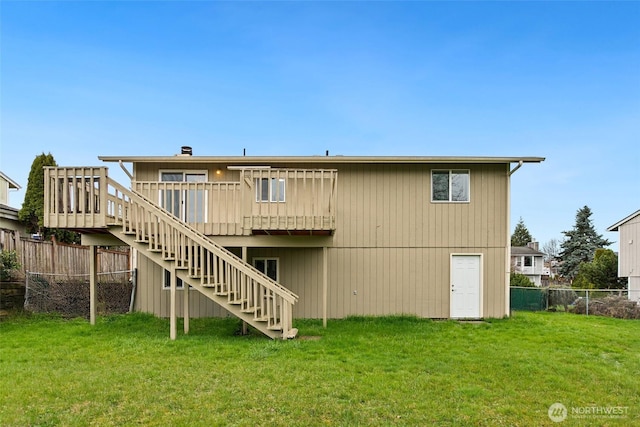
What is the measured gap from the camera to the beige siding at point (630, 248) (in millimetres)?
16538

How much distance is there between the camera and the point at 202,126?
19.9m

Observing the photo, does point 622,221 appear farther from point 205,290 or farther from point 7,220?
point 7,220

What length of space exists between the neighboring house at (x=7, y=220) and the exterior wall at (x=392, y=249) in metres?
3.28

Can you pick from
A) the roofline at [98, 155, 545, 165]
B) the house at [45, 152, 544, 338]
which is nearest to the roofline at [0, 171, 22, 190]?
the roofline at [98, 155, 545, 165]

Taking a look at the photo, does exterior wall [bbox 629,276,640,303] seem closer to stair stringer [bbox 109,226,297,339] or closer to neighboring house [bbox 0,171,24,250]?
stair stringer [bbox 109,226,297,339]

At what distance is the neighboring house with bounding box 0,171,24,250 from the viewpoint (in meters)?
9.10

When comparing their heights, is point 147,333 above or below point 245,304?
below

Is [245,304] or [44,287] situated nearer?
[245,304]

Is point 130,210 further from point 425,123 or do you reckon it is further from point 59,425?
point 425,123

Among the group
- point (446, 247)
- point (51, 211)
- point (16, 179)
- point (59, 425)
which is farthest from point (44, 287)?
point (16, 179)

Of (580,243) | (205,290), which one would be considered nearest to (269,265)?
(205,290)

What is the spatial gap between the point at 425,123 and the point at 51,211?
1830 cm

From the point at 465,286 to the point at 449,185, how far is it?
2.82 metres

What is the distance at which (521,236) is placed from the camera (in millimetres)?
44688
